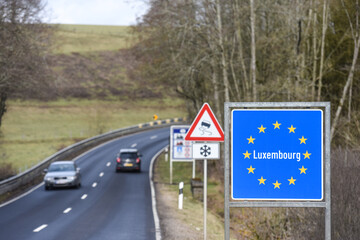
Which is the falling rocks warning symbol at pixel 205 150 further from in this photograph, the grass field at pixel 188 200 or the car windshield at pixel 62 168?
the car windshield at pixel 62 168

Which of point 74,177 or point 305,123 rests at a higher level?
point 305,123

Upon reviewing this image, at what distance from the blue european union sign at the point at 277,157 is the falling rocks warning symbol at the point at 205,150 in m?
4.75

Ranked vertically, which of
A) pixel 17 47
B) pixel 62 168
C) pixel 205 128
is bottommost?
pixel 62 168

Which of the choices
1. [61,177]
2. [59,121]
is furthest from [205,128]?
[59,121]

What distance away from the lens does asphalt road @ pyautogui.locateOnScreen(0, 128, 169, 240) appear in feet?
57.1

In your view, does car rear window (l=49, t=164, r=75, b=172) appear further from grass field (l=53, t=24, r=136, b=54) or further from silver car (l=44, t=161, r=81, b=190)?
grass field (l=53, t=24, r=136, b=54)

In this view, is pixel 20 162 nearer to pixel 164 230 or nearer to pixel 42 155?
pixel 42 155

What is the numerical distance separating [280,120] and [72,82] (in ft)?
339

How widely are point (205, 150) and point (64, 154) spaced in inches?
1542

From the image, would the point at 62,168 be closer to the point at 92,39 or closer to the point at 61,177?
the point at 61,177

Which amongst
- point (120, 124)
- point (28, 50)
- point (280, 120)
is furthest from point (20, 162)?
point (280, 120)

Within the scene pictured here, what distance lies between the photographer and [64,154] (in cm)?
5119

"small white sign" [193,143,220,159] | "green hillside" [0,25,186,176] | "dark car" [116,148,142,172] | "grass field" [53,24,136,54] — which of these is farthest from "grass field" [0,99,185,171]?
"small white sign" [193,143,220,159]

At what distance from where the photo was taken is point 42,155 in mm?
55625
